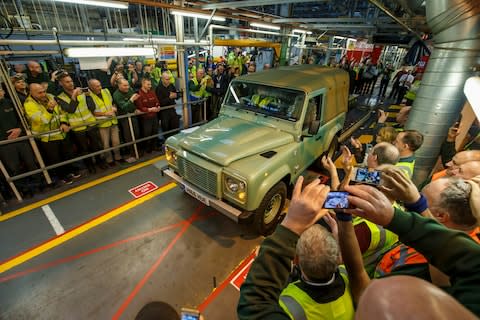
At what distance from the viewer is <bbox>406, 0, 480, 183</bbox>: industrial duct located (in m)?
2.72

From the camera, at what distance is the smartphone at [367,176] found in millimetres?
1410

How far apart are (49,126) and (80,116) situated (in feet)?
1.70

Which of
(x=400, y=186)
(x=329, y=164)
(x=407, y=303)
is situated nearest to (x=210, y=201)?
(x=329, y=164)

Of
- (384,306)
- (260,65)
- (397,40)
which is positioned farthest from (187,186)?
(260,65)

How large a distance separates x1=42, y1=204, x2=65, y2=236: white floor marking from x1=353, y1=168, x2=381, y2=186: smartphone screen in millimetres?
3998

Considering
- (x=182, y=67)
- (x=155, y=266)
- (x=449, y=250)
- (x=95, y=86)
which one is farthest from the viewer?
(x=182, y=67)

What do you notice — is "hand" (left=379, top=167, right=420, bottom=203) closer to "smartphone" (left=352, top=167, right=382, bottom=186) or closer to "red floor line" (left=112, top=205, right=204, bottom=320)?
"smartphone" (left=352, top=167, right=382, bottom=186)

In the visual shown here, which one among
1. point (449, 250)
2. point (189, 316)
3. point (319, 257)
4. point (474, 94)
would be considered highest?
point (474, 94)

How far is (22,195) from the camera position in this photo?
3.86 meters

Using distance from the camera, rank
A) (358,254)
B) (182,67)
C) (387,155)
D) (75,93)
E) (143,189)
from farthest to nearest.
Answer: (182,67) → (143,189) → (75,93) → (387,155) → (358,254)

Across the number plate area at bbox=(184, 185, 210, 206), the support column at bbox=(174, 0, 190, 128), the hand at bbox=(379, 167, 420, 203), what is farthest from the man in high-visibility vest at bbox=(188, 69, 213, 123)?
the hand at bbox=(379, 167, 420, 203)

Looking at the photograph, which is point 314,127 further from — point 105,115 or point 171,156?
point 105,115

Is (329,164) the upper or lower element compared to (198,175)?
upper

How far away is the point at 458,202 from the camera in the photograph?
3.89 ft
